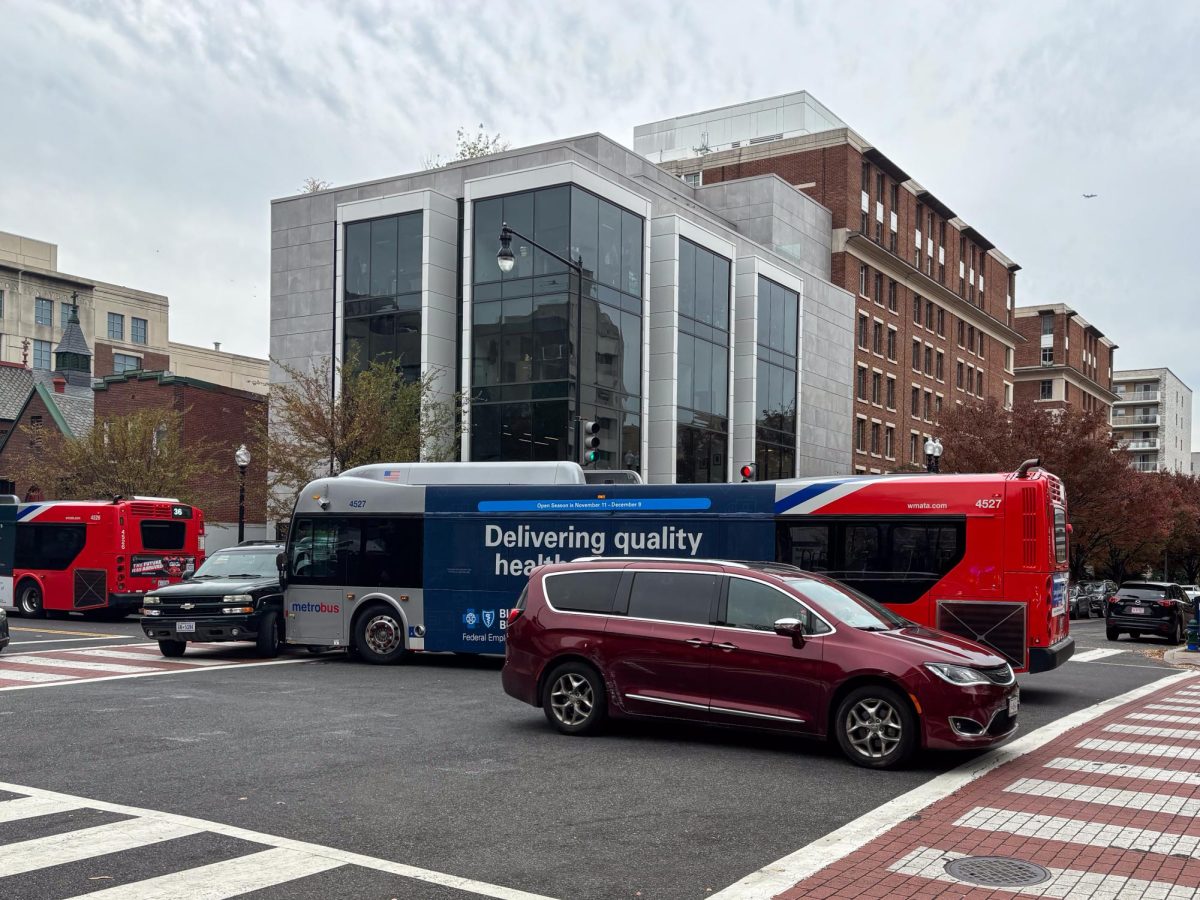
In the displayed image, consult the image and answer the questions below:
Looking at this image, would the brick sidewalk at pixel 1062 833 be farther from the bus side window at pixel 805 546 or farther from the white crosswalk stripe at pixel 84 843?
the bus side window at pixel 805 546

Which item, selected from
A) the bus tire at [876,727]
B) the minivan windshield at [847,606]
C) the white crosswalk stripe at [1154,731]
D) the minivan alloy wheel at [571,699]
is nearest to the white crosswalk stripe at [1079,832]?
the bus tire at [876,727]

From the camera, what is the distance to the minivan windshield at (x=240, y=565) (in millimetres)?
20016

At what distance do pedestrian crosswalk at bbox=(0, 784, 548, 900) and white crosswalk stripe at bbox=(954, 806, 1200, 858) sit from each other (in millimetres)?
3464

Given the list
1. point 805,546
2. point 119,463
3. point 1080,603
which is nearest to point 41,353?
point 119,463

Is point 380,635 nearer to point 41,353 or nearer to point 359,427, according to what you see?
point 359,427

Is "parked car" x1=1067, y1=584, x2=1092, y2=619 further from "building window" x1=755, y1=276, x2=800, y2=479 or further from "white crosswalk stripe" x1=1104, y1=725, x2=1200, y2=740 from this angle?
"white crosswalk stripe" x1=1104, y1=725, x2=1200, y2=740

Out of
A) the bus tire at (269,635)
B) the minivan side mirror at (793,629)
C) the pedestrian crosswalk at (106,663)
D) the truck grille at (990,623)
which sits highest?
the minivan side mirror at (793,629)

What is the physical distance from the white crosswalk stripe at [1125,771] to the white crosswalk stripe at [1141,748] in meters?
0.71

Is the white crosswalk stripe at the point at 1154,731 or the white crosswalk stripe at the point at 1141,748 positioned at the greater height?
the white crosswalk stripe at the point at 1141,748

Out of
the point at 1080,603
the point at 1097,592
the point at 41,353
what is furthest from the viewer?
the point at 41,353

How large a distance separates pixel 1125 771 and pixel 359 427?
24058mm

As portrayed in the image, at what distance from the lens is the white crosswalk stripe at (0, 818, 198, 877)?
21.6ft

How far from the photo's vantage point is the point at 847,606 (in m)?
10.4

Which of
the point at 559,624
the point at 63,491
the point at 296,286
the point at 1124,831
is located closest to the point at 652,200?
the point at 296,286
